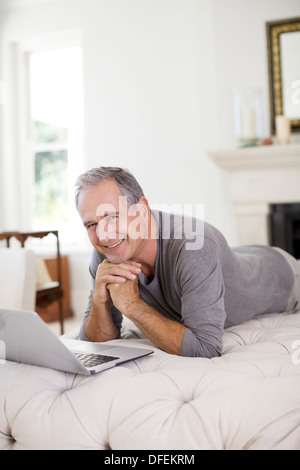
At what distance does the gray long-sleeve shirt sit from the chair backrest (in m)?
0.75

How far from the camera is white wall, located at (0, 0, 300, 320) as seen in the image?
13.5 ft

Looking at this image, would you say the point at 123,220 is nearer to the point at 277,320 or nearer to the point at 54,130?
the point at 277,320

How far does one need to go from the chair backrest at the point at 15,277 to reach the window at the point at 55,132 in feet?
8.93

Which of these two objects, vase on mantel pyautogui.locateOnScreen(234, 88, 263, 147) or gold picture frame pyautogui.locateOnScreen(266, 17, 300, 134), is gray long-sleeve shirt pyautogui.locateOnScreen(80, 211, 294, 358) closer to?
vase on mantel pyautogui.locateOnScreen(234, 88, 263, 147)

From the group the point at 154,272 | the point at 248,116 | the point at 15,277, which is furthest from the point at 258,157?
the point at 154,272

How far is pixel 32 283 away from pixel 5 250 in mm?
196

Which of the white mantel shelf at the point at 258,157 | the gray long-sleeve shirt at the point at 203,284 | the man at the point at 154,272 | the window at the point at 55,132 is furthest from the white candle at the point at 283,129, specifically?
the man at the point at 154,272

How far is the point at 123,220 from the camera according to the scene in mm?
1415

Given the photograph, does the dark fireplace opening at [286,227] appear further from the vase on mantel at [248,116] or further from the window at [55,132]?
the window at [55,132]

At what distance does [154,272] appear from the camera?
5.15 ft

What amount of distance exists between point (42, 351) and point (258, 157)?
301 centimetres
